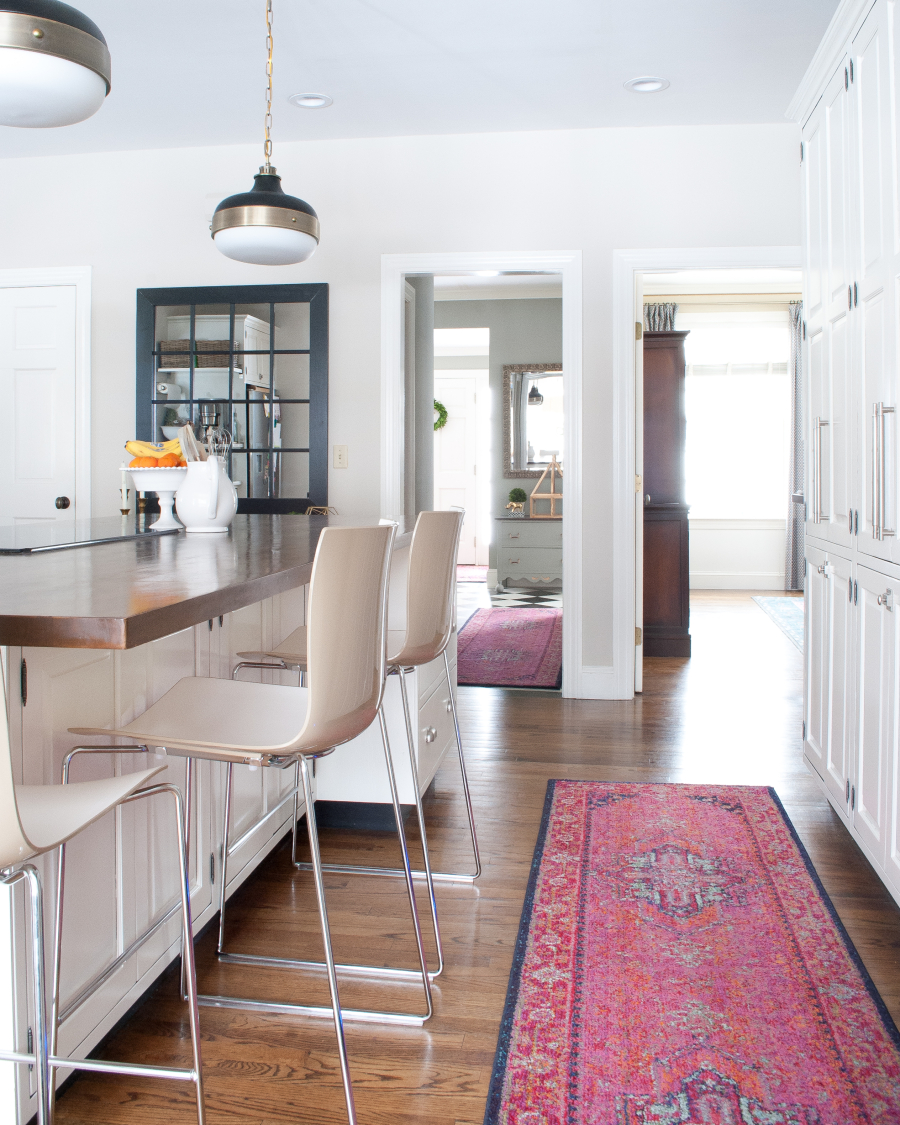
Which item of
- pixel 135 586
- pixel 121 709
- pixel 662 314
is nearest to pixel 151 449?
pixel 121 709

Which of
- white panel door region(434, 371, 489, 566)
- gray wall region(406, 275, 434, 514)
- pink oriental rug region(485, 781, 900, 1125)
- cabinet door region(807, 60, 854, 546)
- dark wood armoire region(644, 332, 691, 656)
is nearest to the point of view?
pink oriental rug region(485, 781, 900, 1125)

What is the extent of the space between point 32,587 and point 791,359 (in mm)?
8477

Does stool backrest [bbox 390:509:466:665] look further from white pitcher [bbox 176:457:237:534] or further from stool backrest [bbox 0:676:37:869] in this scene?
stool backrest [bbox 0:676:37:869]

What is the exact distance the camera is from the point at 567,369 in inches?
177

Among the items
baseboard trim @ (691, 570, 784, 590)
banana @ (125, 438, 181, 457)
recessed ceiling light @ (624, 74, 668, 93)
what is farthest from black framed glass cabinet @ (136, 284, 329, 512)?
baseboard trim @ (691, 570, 784, 590)

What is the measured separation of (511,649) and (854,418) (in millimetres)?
3530

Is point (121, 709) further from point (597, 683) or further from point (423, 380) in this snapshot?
point (423, 380)

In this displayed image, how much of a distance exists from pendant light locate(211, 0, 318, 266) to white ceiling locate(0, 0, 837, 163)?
31.3 inches

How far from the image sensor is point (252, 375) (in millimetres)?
4645

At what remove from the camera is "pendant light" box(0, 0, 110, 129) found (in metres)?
1.58

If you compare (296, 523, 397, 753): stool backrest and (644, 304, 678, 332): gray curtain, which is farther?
(644, 304, 678, 332): gray curtain

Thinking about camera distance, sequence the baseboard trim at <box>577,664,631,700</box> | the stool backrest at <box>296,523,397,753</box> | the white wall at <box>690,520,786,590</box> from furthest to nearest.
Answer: the white wall at <box>690,520,786,590</box>, the baseboard trim at <box>577,664,631,700</box>, the stool backrest at <box>296,523,397,753</box>

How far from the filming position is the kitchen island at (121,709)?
129 centimetres

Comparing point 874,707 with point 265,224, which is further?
point 265,224
